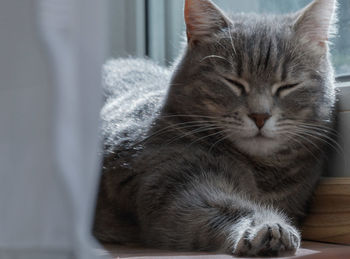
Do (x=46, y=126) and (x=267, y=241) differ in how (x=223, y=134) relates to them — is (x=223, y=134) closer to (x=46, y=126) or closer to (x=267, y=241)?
(x=267, y=241)

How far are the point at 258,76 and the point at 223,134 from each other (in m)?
0.16

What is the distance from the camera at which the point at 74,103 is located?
22.2 inches

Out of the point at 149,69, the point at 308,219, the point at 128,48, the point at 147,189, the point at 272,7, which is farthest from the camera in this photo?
the point at 128,48

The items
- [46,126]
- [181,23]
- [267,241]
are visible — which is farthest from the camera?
[181,23]

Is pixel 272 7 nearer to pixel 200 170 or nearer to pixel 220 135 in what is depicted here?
pixel 220 135

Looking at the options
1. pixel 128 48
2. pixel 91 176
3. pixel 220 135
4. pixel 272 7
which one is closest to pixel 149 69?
pixel 128 48

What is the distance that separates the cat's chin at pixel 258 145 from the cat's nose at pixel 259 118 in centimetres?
4

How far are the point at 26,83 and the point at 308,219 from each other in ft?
3.41

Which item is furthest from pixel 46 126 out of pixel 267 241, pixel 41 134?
pixel 267 241

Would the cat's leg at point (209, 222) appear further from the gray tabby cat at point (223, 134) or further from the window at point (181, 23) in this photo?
the window at point (181, 23)

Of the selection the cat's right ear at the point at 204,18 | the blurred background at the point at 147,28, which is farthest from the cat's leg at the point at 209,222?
the blurred background at the point at 147,28

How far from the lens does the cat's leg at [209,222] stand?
1023 mm

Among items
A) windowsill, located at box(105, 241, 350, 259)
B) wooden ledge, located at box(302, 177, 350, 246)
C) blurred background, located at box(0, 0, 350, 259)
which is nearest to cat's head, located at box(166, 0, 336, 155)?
wooden ledge, located at box(302, 177, 350, 246)

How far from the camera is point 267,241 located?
1015 mm
